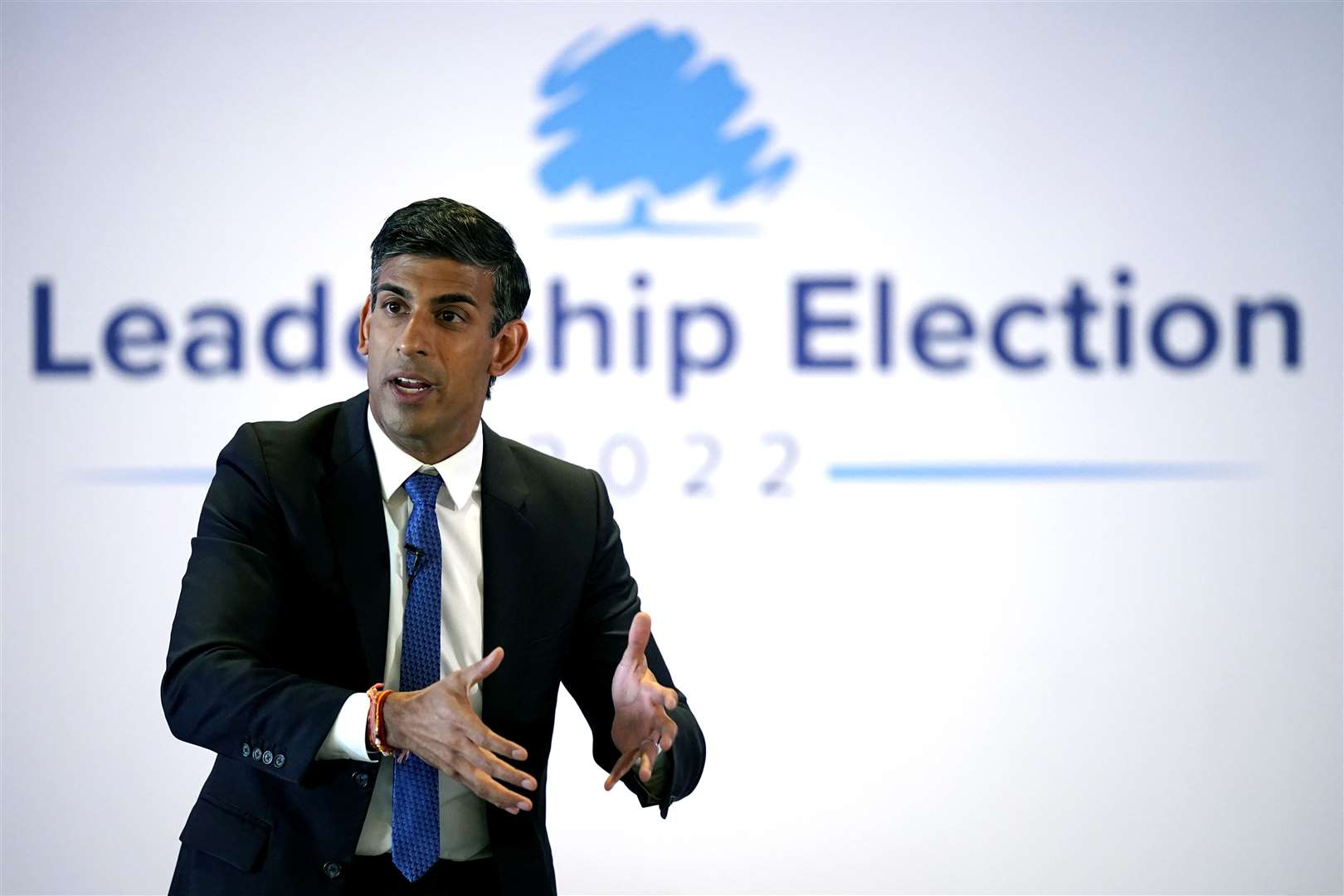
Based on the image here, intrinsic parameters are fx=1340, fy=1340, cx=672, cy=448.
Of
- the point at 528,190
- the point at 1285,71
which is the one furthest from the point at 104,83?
the point at 1285,71

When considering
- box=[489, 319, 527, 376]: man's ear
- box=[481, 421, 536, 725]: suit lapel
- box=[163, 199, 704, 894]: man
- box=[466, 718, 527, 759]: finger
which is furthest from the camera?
box=[489, 319, 527, 376]: man's ear

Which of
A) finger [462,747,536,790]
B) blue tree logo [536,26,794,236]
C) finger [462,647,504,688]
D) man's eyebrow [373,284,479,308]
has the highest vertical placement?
blue tree logo [536,26,794,236]

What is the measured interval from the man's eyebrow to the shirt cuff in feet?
1.99

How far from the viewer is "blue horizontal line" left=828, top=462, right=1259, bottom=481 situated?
4.15m

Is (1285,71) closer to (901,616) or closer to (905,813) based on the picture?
(901,616)

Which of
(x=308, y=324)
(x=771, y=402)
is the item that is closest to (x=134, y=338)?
(x=308, y=324)

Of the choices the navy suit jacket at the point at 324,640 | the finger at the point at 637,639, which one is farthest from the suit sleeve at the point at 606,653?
the finger at the point at 637,639

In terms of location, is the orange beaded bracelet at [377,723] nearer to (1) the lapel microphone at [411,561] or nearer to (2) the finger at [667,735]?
(1) the lapel microphone at [411,561]

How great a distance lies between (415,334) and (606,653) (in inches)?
21.9

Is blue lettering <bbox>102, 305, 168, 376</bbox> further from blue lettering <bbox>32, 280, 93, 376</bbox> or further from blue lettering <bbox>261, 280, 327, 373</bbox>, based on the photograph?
blue lettering <bbox>261, 280, 327, 373</bbox>

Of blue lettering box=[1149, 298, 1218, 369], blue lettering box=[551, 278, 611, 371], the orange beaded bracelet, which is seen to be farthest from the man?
blue lettering box=[1149, 298, 1218, 369]

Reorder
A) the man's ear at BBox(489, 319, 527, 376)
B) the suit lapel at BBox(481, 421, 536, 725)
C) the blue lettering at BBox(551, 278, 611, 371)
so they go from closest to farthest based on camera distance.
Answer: the suit lapel at BBox(481, 421, 536, 725) → the man's ear at BBox(489, 319, 527, 376) → the blue lettering at BBox(551, 278, 611, 371)

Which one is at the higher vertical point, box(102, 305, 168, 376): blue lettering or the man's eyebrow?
box(102, 305, 168, 376): blue lettering

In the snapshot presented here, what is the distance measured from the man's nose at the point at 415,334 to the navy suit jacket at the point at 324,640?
129mm
